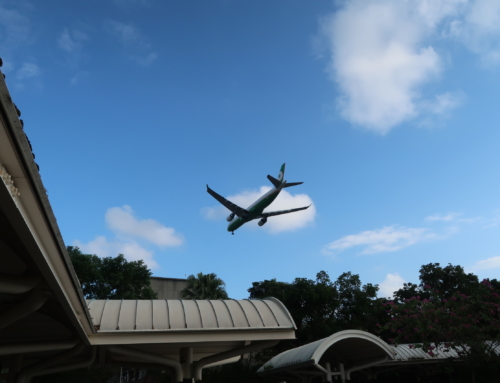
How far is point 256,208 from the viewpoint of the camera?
4303 cm

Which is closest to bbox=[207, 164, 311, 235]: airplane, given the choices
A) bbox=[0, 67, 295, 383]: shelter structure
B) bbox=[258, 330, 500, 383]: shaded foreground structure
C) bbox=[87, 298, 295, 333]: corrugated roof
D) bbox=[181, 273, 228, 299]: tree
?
bbox=[181, 273, 228, 299]: tree

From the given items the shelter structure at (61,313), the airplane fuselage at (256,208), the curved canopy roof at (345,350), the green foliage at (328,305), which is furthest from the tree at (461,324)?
the green foliage at (328,305)

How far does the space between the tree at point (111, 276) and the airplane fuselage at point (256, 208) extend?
45.1ft

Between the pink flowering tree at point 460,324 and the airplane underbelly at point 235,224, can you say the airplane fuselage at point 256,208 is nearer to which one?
the airplane underbelly at point 235,224

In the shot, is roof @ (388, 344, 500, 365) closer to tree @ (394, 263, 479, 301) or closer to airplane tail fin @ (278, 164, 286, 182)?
airplane tail fin @ (278, 164, 286, 182)

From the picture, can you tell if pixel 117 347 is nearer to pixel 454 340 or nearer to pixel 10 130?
pixel 10 130

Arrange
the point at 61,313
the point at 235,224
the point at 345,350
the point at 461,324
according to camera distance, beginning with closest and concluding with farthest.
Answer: the point at 61,313 < the point at 461,324 < the point at 345,350 < the point at 235,224

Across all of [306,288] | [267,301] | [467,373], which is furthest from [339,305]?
[267,301]

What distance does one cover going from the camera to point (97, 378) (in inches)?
1161

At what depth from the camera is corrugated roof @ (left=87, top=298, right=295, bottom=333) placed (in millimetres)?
13844

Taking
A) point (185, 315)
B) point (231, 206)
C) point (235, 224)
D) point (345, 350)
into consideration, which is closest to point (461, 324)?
point (345, 350)

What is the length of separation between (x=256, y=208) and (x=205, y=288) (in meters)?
10.9

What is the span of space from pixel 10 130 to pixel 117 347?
12633 mm

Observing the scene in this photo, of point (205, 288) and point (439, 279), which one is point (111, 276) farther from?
point (439, 279)
